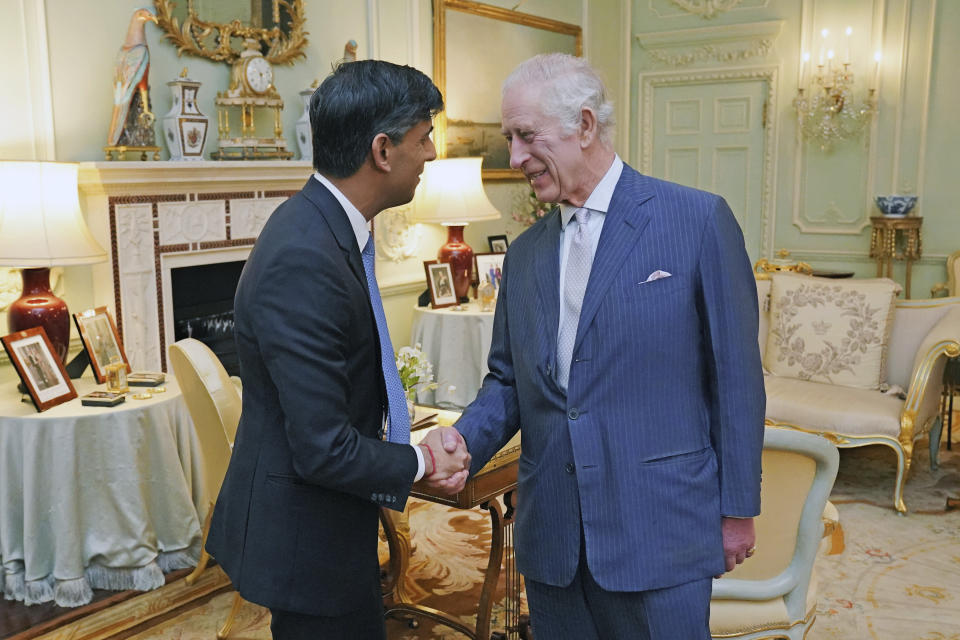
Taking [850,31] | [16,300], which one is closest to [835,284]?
[850,31]

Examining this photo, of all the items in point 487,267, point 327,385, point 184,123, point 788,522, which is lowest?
point 788,522

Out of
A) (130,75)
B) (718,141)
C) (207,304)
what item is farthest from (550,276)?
(718,141)

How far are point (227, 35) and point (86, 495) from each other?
2.42 metres

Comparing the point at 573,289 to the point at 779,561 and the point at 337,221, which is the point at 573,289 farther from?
the point at 779,561

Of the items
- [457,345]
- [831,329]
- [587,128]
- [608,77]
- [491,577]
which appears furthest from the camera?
[608,77]

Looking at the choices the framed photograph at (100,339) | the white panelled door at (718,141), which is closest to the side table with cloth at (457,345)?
the framed photograph at (100,339)

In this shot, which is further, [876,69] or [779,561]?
[876,69]

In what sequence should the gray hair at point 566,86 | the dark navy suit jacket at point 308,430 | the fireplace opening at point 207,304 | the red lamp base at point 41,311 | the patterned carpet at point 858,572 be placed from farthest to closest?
the fireplace opening at point 207,304
the red lamp base at point 41,311
the patterned carpet at point 858,572
the gray hair at point 566,86
the dark navy suit jacket at point 308,430

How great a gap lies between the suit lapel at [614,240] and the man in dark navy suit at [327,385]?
1.19 feet

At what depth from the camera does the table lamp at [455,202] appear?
219 inches

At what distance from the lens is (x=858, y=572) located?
11.8ft

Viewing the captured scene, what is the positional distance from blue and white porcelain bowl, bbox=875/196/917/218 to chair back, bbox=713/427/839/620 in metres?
4.85

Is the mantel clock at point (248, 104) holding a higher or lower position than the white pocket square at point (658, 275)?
higher

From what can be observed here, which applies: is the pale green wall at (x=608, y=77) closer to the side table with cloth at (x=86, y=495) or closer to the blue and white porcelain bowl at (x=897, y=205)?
the blue and white porcelain bowl at (x=897, y=205)
